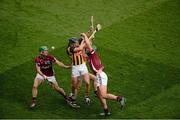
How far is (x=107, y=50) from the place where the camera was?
16.6 metres

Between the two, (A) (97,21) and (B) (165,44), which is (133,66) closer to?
(B) (165,44)

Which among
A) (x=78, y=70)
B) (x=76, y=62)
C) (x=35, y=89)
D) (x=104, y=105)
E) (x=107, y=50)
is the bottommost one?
(x=104, y=105)

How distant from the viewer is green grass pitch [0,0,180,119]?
1378 centimetres

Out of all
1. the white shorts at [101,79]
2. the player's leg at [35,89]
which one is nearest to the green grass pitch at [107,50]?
the player's leg at [35,89]

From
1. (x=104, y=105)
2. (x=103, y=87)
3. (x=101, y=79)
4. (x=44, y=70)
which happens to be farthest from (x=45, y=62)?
(x=104, y=105)

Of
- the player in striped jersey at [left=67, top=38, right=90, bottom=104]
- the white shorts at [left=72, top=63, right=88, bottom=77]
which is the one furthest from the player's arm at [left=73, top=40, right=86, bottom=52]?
the white shorts at [left=72, top=63, right=88, bottom=77]

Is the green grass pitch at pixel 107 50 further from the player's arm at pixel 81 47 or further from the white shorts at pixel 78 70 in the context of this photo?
the player's arm at pixel 81 47

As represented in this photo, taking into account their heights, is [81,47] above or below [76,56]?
above

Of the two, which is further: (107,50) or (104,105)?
(107,50)

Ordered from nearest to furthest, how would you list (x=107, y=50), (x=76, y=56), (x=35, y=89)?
1. (x=76, y=56)
2. (x=35, y=89)
3. (x=107, y=50)

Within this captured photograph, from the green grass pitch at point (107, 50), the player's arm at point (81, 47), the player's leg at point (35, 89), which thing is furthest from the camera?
the green grass pitch at point (107, 50)

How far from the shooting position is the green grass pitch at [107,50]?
1378 cm

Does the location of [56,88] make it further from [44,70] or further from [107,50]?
[107,50]

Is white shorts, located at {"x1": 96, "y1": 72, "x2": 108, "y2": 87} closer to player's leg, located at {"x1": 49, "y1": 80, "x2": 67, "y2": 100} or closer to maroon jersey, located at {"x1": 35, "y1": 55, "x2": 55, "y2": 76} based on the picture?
player's leg, located at {"x1": 49, "y1": 80, "x2": 67, "y2": 100}
